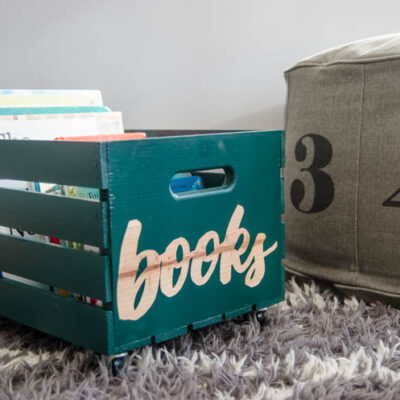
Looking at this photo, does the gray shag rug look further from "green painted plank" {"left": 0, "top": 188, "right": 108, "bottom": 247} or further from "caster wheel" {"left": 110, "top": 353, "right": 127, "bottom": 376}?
"green painted plank" {"left": 0, "top": 188, "right": 108, "bottom": 247}

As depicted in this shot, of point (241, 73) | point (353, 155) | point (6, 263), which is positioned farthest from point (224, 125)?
point (6, 263)

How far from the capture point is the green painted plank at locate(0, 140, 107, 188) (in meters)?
0.71

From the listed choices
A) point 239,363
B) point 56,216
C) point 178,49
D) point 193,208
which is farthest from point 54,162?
point 178,49

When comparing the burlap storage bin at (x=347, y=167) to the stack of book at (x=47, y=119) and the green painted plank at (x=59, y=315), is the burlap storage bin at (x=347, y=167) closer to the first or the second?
the stack of book at (x=47, y=119)

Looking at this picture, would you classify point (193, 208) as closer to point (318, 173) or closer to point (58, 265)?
point (58, 265)

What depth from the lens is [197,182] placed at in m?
0.96

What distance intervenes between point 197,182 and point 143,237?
0.23 metres

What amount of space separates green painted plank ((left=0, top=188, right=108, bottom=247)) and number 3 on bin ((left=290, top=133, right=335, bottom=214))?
0.49m

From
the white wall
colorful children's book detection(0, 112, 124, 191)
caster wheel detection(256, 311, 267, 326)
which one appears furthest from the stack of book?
the white wall

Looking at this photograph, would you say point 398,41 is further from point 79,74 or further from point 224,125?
point 79,74

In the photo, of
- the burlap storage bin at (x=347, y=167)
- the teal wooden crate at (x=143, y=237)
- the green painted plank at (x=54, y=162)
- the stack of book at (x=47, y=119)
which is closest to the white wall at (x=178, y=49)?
the burlap storage bin at (x=347, y=167)

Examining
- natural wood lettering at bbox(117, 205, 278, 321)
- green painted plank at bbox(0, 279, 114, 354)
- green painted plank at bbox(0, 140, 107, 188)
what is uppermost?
green painted plank at bbox(0, 140, 107, 188)

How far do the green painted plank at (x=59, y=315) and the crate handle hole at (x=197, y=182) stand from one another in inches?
8.0

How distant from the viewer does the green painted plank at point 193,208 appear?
732mm
